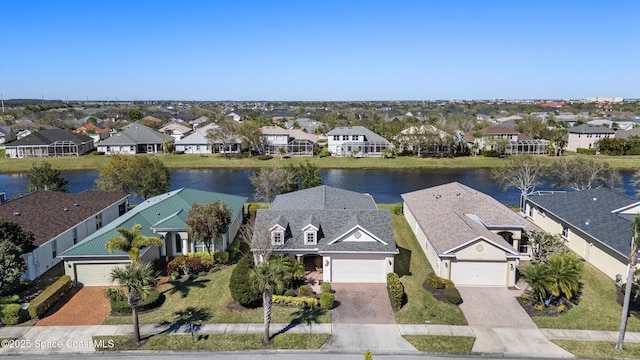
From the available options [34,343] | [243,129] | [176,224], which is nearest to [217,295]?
[176,224]

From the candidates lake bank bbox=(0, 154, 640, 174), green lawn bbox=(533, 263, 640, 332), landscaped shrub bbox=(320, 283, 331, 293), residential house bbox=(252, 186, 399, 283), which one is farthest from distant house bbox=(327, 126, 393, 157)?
landscaped shrub bbox=(320, 283, 331, 293)

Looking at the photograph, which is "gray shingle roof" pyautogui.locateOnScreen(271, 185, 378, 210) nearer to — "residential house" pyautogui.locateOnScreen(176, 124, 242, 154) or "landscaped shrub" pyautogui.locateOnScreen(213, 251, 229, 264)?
"landscaped shrub" pyautogui.locateOnScreen(213, 251, 229, 264)

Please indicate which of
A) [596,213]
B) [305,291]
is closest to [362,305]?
[305,291]

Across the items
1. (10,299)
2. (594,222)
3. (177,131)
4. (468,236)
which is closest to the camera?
(10,299)

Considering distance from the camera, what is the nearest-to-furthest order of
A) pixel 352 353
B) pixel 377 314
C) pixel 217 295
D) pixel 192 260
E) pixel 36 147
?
pixel 352 353
pixel 377 314
pixel 217 295
pixel 192 260
pixel 36 147

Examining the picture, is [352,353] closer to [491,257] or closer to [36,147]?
[491,257]

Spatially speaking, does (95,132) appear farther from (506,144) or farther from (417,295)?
(417,295)
